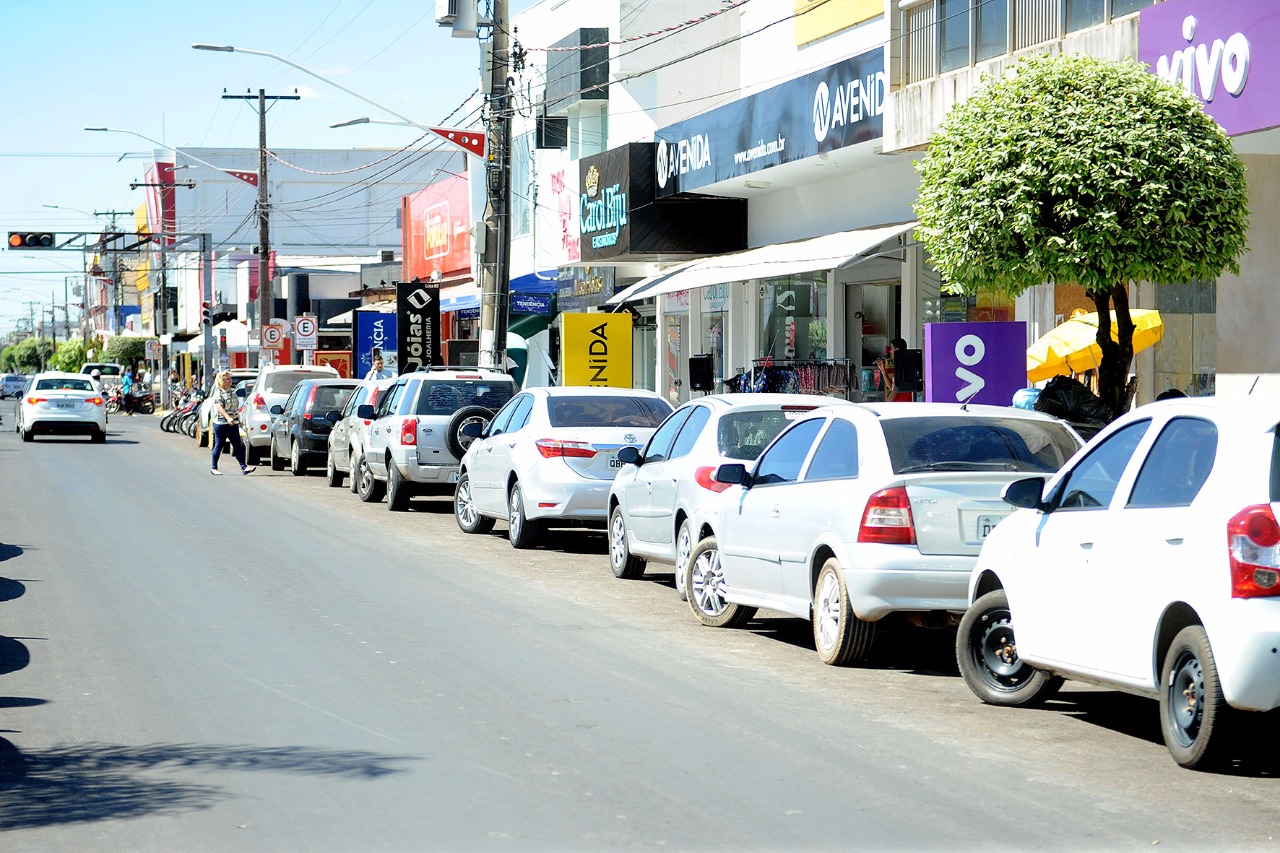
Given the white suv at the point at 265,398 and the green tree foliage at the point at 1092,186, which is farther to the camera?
the white suv at the point at 265,398

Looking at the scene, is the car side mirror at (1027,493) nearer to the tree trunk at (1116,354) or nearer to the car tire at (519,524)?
the tree trunk at (1116,354)

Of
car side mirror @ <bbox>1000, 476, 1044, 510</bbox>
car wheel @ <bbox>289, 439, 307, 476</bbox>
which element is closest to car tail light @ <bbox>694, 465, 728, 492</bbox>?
car side mirror @ <bbox>1000, 476, 1044, 510</bbox>

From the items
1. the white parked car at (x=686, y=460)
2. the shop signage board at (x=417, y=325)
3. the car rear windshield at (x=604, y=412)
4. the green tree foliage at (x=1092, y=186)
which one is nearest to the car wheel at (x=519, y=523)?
the car rear windshield at (x=604, y=412)

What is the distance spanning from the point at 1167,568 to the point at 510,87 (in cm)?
2140

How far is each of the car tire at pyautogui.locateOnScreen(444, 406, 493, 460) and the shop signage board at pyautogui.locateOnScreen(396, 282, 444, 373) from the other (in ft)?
48.6

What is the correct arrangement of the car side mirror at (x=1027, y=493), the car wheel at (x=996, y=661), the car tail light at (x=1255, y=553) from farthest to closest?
the car wheel at (x=996, y=661), the car side mirror at (x=1027, y=493), the car tail light at (x=1255, y=553)

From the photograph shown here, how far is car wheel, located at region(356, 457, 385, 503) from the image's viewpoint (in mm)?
23095

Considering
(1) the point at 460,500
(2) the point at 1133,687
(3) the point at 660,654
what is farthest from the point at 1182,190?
(1) the point at 460,500

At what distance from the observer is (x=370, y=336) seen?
3806 centimetres

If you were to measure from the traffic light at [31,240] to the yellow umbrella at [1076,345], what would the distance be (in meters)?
47.7

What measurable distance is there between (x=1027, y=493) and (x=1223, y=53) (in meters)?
7.22

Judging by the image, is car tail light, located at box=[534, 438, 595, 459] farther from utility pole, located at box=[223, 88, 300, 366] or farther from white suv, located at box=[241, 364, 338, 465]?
utility pole, located at box=[223, 88, 300, 366]

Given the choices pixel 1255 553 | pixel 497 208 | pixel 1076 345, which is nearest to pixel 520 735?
pixel 1255 553

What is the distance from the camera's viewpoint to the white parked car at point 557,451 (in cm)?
1623
